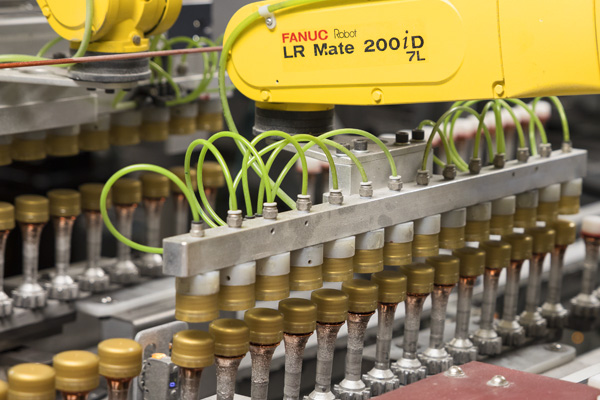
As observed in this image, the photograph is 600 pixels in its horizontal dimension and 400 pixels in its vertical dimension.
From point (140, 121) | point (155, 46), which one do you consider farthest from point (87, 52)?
point (140, 121)

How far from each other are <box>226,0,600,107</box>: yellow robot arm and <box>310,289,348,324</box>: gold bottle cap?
0.48 m

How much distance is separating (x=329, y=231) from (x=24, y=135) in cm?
128

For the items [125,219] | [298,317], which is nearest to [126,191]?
[125,219]

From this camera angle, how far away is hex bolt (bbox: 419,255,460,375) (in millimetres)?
2846

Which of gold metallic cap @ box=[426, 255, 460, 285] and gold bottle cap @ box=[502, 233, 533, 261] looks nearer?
gold metallic cap @ box=[426, 255, 460, 285]

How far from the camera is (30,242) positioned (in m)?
3.20

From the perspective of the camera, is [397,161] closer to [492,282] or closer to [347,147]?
[347,147]

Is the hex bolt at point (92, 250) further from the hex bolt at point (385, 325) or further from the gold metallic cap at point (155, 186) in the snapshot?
the hex bolt at point (385, 325)

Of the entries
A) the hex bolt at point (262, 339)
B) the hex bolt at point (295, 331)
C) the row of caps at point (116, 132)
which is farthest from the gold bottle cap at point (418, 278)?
the row of caps at point (116, 132)

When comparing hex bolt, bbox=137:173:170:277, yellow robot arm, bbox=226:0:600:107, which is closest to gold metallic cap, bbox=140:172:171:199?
hex bolt, bbox=137:173:170:277

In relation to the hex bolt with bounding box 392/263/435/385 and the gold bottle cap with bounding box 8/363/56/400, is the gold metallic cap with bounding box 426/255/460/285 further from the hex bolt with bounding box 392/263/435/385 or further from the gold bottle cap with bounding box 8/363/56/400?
the gold bottle cap with bounding box 8/363/56/400

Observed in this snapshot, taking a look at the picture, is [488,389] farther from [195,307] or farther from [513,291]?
[513,291]

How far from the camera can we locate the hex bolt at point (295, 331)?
7.86ft

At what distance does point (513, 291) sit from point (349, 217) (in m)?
0.94
